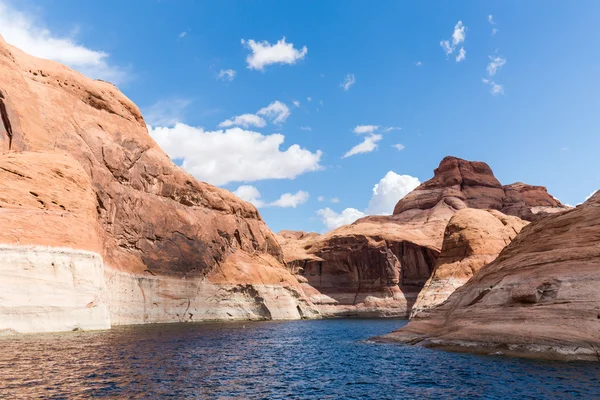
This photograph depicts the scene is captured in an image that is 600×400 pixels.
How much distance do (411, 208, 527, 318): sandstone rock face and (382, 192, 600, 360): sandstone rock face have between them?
114 feet

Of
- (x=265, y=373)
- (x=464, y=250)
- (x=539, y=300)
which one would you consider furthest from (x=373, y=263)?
(x=265, y=373)

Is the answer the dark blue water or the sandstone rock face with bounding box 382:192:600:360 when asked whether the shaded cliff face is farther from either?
the sandstone rock face with bounding box 382:192:600:360

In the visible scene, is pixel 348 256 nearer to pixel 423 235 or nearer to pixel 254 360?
pixel 423 235

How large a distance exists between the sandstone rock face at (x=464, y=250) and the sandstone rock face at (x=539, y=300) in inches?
1373

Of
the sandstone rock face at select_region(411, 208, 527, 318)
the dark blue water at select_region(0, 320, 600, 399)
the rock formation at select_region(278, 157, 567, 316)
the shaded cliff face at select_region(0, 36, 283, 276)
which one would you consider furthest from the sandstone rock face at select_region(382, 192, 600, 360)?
the rock formation at select_region(278, 157, 567, 316)

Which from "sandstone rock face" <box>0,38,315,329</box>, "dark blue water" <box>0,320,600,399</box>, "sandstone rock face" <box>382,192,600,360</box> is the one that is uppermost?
"sandstone rock face" <box>0,38,315,329</box>

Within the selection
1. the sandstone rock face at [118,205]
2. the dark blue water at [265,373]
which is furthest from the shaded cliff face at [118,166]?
the dark blue water at [265,373]

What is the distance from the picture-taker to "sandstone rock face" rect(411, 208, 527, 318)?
7325 cm

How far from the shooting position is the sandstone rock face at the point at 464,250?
73250 mm

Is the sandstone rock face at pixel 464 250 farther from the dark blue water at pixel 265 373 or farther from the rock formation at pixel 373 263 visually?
the rock formation at pixel 373 263

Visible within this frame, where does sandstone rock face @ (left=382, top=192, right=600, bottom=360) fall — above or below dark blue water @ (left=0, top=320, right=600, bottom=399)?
above

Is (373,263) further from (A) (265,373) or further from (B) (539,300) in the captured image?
(A) (265,373)

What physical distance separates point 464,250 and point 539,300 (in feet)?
164

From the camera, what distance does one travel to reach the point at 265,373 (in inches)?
995
